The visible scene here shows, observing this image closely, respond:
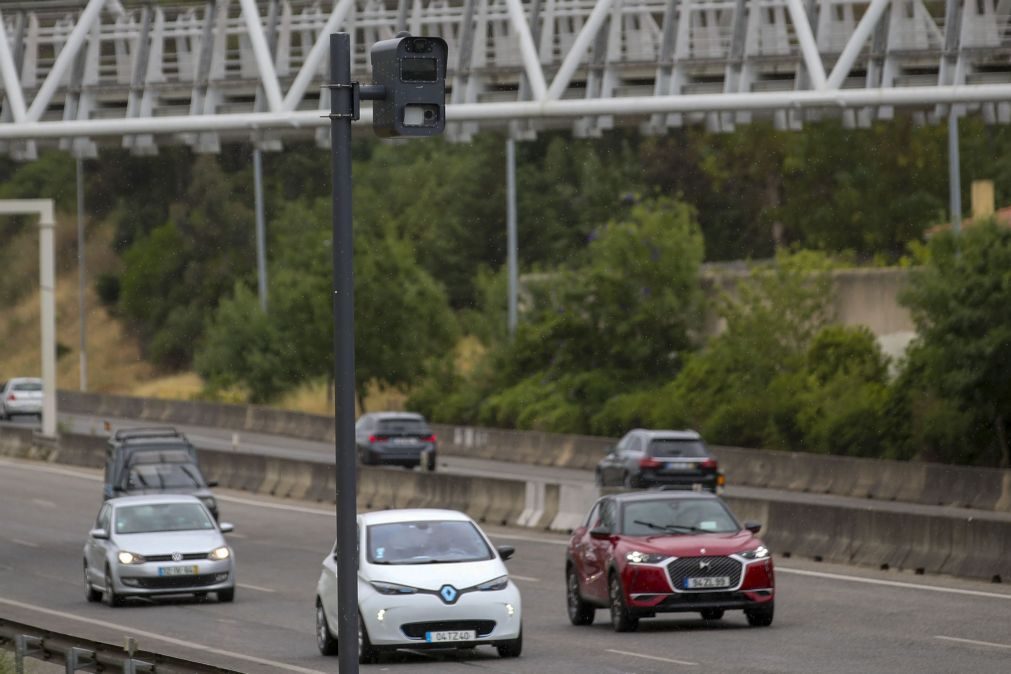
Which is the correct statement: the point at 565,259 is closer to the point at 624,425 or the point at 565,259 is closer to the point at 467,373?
the point at 467,373

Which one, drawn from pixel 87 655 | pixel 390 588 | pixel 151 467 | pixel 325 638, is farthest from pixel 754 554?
pixel 151 467

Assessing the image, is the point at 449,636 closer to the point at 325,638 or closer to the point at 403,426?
the point at 325,638

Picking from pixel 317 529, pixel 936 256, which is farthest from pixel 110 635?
pixel 936 256

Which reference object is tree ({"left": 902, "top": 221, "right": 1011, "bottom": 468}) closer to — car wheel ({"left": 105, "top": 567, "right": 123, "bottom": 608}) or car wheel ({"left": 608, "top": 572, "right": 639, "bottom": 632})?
car wheel ({"left": 105, "top": 567, "right": 123, "bottom": 608})

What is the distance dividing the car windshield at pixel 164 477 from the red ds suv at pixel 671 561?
15.3m

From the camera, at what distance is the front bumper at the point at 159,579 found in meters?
26.9

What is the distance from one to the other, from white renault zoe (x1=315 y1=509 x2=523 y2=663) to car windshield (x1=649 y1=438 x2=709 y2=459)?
22.3m

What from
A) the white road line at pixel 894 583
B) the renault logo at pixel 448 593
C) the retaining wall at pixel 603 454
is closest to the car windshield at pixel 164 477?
the white road line at pixel 894 583

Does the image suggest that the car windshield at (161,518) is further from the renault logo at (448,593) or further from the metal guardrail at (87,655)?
the renault logo at (448,593)

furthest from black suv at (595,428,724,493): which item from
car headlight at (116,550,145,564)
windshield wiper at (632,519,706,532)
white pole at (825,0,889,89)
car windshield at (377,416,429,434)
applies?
windshield wiper at (632,519,706,532)

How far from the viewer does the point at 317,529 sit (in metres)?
41.2

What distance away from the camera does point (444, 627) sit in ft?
63.5

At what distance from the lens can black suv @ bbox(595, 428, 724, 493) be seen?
4188 centimetres

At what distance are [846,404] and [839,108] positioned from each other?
29982mm
